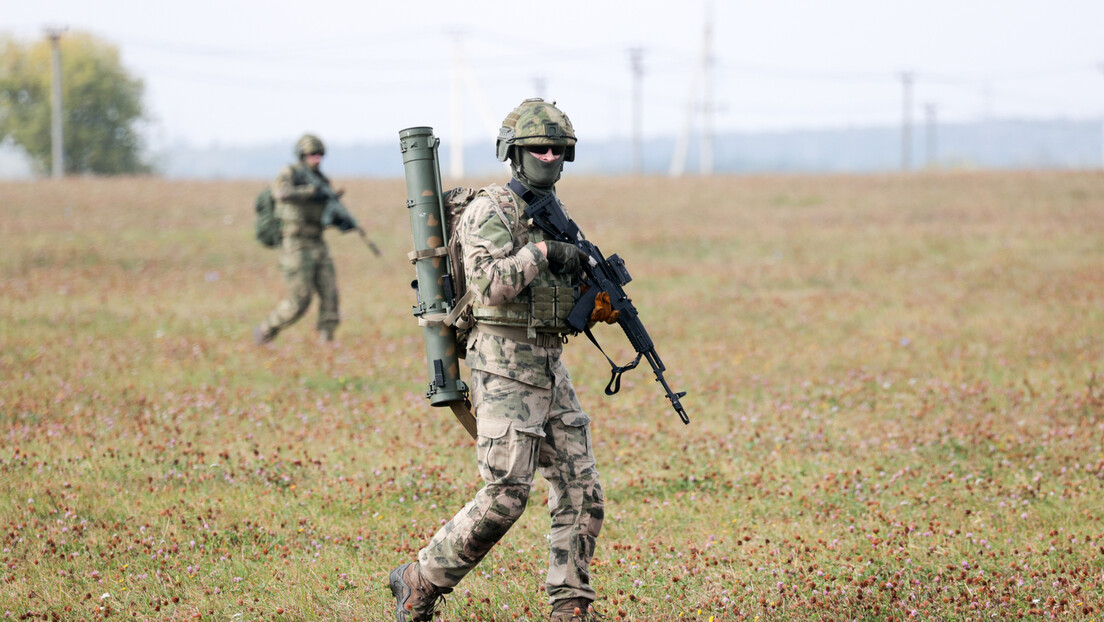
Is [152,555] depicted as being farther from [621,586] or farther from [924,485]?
[924,485]

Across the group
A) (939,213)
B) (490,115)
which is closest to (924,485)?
(939,213)

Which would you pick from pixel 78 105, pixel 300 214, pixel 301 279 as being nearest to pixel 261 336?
pixel 301 279

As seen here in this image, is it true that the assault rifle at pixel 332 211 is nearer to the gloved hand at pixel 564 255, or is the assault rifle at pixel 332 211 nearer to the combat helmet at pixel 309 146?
the combat helmet at pixel 309 146

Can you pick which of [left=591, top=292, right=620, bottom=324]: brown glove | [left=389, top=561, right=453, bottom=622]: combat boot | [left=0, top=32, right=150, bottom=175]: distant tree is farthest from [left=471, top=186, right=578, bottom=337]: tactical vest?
[left=0, top=32, right=150, bottom=175]: distant tree

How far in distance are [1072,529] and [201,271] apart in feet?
65.6

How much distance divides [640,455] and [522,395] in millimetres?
3868

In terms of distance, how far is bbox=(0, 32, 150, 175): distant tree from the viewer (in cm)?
7662

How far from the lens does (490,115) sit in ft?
223

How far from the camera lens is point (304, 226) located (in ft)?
46.1

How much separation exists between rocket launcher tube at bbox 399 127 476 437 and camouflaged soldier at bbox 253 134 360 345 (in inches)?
332

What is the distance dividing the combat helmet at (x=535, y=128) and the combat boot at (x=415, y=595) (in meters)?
2.21

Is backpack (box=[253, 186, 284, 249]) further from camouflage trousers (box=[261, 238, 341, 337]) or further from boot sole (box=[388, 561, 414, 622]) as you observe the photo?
boot sole (box=[388, 561, 414, 622])

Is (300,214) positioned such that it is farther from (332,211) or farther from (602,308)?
(602,308)

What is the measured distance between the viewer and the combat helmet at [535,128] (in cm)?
538
